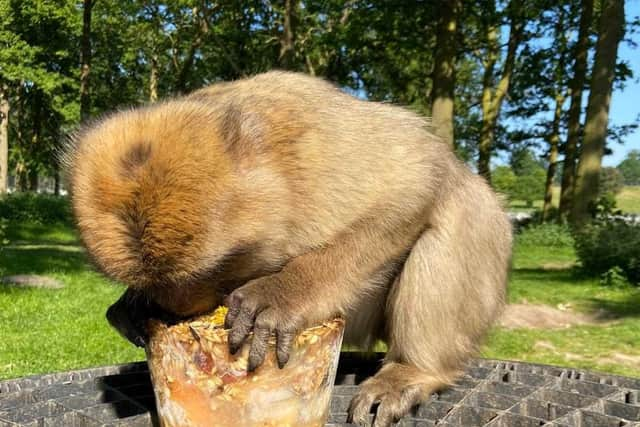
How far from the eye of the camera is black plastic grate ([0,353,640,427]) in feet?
6.41

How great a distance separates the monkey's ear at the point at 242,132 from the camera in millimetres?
1748

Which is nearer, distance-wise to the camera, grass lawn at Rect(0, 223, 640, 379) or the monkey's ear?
the monkey's ear

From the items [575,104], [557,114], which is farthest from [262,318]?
[557,114]

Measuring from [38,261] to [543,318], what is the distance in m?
7.74

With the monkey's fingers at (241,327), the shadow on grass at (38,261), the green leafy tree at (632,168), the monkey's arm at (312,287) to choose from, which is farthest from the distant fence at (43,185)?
the green leafy tree at (632,168)

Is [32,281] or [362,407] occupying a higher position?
[362,407]

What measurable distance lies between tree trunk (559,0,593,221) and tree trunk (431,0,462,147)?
4.25 meters

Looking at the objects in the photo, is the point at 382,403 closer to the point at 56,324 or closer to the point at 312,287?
the point at 312,287

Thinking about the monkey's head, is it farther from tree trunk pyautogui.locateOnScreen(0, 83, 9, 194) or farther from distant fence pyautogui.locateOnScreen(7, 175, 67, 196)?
distant fence pyautogui.locateOnScreen(7, 175, 67, 196)

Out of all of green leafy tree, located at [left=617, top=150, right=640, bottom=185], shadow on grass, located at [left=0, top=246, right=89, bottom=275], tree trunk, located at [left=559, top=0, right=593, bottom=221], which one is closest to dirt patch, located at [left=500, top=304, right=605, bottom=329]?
shadow on grass, located at [left=0, top=246, right=89, bottom=275]

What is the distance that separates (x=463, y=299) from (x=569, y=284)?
7.84m

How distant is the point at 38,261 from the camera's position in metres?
10.6

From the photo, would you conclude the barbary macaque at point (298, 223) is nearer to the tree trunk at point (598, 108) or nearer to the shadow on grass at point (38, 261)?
the shadow on grass at point (38, 261)

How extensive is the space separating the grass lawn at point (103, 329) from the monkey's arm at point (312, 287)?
1.68 meters
